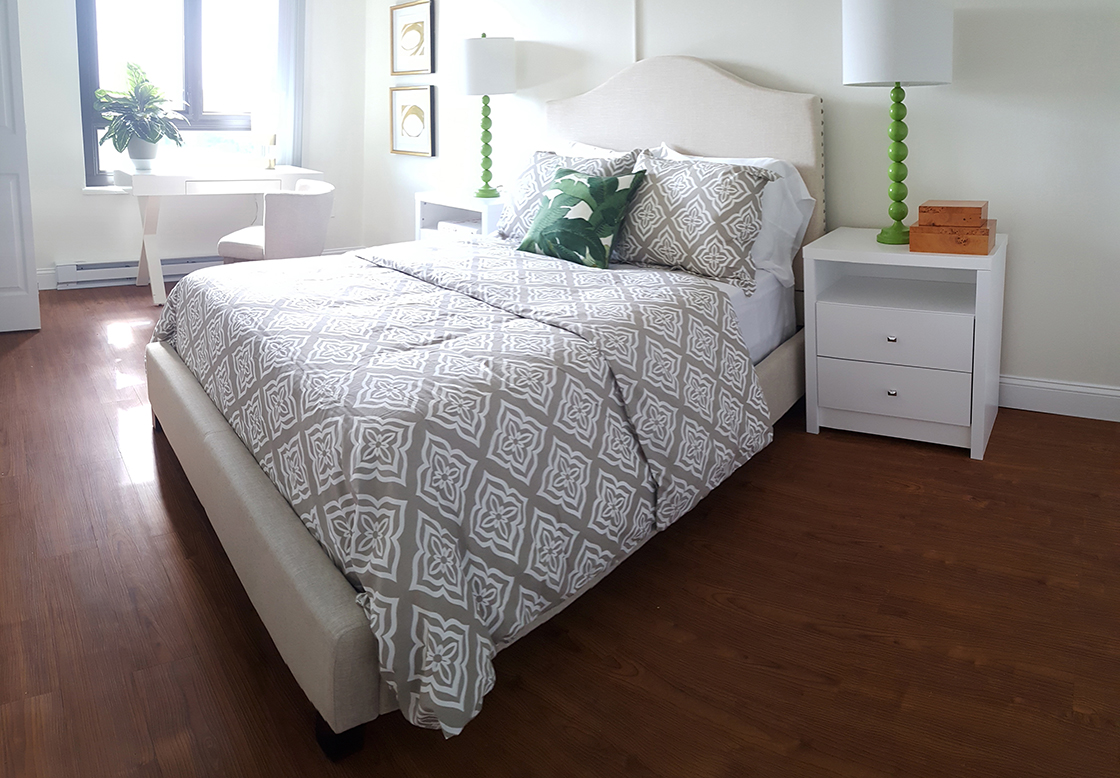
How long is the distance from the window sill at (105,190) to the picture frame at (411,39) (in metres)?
1.69

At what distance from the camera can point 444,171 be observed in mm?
4867

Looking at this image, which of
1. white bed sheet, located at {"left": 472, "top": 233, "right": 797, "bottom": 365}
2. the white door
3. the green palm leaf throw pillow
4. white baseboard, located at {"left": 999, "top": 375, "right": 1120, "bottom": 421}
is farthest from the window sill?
white baseboard, located at {"left": 999, "top": 375, "right": 1120, "bottom": 421}

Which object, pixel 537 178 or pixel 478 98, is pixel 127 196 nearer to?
pixel 478 98

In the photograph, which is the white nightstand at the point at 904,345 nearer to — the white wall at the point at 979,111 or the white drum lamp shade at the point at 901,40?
the white wall at the point at 979,111

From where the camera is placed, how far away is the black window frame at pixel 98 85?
4805mm

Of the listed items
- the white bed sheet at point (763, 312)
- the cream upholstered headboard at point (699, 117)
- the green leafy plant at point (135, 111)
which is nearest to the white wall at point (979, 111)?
the cream upholstered headboard at point (699, 117)

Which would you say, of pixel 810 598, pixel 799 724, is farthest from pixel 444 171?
pixel 799 724

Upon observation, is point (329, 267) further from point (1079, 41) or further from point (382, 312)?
point (1079, 41)

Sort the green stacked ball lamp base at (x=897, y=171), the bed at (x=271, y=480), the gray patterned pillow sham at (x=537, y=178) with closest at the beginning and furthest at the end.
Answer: the bed at (x=271, y=480), the green stacked ball lamp base at (x=897, y=171), the gray patterned pillow sham at (x=537, y=178)

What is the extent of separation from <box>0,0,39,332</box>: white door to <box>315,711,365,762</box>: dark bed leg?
135 inches

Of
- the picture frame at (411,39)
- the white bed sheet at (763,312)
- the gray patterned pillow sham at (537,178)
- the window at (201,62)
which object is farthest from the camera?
the window at (201,62)

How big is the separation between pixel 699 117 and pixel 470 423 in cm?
213

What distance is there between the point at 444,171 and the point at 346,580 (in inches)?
145

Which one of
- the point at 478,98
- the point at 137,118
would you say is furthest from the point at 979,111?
the point at 137,118
